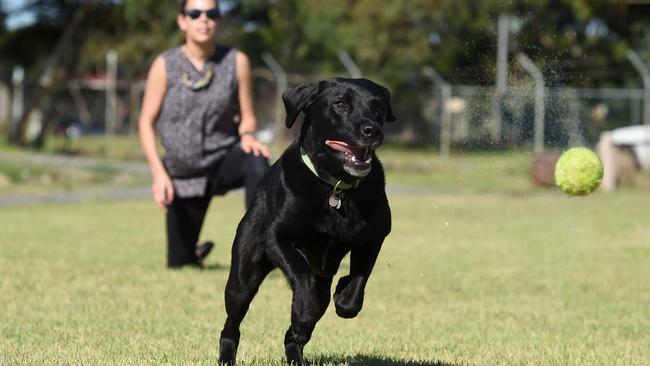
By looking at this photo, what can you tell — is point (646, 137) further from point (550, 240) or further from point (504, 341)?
point (504, 341)

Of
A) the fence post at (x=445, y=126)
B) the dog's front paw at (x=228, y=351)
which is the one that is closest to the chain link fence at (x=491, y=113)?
the fence post at (x=445, y=126)

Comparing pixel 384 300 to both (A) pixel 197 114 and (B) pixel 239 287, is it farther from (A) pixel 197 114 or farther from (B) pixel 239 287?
(B) pixel 239 287

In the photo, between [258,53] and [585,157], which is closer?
[585,157]

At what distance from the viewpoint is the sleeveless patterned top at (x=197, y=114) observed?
27.3 ft

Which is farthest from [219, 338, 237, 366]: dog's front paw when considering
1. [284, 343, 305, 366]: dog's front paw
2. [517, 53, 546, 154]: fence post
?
[517, 53, 546, 154]: fence post

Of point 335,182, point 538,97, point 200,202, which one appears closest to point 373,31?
point 538,97

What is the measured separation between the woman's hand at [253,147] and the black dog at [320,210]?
2.97 meters

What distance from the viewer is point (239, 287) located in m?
5.21

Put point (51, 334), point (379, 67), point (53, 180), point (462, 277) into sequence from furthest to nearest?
point (379, 67)
point (53, 180)
point (462, 277)
point (51, 334)

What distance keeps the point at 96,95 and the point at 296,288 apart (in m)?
58.8

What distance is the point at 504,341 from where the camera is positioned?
6387 millimetres

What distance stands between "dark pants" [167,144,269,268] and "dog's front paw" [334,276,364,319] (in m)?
3.17

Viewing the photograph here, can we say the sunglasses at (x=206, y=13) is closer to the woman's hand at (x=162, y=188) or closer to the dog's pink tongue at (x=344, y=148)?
the woman's hand at (x=162, y=188)

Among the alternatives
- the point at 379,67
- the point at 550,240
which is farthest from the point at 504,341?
the point at 379,67
